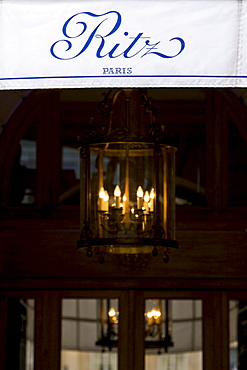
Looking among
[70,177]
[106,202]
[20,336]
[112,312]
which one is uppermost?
[70,177]

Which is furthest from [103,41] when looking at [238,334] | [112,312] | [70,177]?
[238,334]

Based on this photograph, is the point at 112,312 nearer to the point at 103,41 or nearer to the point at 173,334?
the point at 173,334

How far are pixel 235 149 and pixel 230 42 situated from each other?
3975 millimetres

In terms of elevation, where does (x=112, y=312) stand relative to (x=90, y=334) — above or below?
above

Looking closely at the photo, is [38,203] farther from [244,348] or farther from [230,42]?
[230,42]

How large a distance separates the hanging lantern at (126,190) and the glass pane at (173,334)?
1.30 meters

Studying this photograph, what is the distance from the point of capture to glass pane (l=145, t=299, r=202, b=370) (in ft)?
30.3

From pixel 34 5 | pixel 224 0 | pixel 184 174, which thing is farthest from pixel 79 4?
pixel 184 174

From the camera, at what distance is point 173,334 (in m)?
9.24

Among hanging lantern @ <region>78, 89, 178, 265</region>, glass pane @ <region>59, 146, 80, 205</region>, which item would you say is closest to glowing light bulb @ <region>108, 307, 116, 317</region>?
glass pane @ <region>59, 146, 80, 205</region>

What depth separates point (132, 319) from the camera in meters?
9.30

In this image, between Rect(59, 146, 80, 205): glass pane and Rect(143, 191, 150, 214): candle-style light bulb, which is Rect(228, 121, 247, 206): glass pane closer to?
Rect(59, 146, 80, 205): glass pane

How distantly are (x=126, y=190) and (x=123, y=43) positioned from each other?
269 cm

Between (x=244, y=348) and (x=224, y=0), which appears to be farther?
(x=244, y=348)
